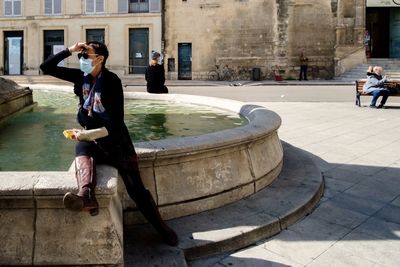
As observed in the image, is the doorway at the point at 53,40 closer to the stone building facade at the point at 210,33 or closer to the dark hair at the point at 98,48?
the stone building facade at the point at 210,33

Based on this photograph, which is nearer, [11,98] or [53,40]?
[11,98]

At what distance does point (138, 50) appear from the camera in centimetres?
2791

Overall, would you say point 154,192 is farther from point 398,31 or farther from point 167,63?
point 398,31

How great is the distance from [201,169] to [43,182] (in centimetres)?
142

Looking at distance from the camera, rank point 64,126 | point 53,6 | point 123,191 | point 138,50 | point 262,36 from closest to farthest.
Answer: point 123,191 < point 64,126 < point 262,36 < point 138,50 < point 53,6

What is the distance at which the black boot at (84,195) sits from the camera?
2.39m

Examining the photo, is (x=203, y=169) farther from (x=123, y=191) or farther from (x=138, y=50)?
(x=138, y=50)

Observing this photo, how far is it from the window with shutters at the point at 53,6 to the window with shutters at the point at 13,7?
6.18 ft

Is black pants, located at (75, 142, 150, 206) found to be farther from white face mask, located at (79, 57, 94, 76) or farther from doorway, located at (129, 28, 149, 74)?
doorway, located at (129, 28, 149, 74)

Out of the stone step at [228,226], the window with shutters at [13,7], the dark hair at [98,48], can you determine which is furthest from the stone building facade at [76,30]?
the dark hair at [98,48]

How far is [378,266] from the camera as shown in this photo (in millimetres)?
2977

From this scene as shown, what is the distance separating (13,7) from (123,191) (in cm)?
2956

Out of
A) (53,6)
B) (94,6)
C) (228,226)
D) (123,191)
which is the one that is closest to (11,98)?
(123,191)

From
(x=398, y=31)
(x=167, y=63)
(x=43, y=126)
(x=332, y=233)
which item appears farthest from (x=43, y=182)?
(x=398, y=31)
